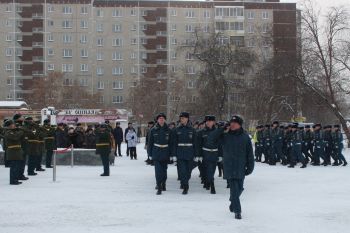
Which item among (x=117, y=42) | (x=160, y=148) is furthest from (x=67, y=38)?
(x=160, y=148)

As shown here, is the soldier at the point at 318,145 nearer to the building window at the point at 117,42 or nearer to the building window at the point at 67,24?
the building window at the point at 117,42

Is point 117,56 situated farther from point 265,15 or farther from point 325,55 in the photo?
point 325,55

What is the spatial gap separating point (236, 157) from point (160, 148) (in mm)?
4039

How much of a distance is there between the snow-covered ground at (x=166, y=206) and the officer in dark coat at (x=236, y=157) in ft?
1.70

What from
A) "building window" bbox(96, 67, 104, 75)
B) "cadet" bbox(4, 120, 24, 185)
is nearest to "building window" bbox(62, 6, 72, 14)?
"building window" bbox(96, 67, 104, 75)

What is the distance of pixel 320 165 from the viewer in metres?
23.9

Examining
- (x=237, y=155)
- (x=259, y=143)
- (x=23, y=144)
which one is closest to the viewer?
(x=237, y=155)

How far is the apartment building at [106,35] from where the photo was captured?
92.3 m

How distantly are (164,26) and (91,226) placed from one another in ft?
288

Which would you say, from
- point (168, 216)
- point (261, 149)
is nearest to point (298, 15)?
point (261, 149)

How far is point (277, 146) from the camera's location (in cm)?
2441

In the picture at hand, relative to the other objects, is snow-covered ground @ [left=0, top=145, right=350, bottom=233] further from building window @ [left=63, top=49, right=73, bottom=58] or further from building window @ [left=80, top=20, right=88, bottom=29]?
building window @ [left=63, top=49, right=73, bottom=58]

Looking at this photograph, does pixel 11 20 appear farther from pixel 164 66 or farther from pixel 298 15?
pixel 298 15

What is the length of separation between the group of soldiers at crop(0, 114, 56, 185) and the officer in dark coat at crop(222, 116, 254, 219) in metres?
7.44
